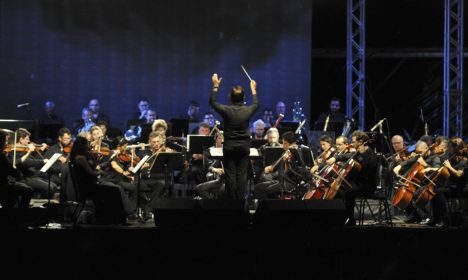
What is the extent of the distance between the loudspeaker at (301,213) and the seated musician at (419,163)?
3223 mm

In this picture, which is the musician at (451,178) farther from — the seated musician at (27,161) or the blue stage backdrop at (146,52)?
the seated musician at (27,161)

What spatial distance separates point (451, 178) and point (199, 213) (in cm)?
428

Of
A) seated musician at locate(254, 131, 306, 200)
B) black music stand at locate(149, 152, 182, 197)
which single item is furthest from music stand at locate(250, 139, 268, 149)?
black music stand at locate(149, 152, 182, 197)

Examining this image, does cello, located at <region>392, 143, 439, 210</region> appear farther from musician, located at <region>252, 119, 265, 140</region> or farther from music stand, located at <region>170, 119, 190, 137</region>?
music stand, located at <region>170, 119, 190, 137</region>

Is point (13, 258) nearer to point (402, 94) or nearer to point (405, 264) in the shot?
point (405, 264)

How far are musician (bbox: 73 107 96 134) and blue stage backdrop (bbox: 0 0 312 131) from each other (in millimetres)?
958

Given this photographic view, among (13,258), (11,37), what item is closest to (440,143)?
(13,258)

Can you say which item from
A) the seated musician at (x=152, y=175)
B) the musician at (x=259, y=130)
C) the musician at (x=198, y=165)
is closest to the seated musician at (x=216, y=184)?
the musician at (x=198, y=165)

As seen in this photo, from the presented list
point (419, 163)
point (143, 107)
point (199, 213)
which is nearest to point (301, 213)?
point (199, 213)

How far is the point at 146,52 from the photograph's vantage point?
14.2 metres

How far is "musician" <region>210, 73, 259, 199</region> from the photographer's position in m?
8.45

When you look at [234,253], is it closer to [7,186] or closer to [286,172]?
[7,186]

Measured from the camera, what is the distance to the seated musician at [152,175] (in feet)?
33.9

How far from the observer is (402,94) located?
1630 cm
